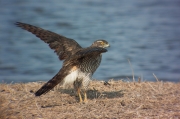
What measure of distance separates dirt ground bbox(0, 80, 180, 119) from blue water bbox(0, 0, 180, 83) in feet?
16.9

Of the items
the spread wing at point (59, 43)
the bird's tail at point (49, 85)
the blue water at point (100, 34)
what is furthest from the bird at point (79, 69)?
the blue water at point (100, 34)

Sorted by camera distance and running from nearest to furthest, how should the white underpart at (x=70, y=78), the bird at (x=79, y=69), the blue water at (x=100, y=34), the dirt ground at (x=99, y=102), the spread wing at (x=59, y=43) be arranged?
the dirt ground at (x=99, y=102)
the bird at (x=79, y=69)
the white underpart at (x=70, y=78)
the spread wing at (x=59, y=43)
the blue water at (x=100, y=34)

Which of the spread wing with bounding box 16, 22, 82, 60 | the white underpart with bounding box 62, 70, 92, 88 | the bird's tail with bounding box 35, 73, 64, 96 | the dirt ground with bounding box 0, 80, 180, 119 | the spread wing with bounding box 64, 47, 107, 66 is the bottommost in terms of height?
the dirt ground with bounding box 0, 80, 180, 119

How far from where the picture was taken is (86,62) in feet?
25.1

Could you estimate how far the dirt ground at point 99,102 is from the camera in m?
6.61

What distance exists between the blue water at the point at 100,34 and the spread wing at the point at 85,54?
5.91 meters

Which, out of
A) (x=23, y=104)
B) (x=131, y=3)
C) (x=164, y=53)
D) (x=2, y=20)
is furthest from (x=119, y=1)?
(x=23, y=104)

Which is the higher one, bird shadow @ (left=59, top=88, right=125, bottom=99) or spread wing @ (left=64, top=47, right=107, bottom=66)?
spread wing @ (left=64, top=47, right=107, bottom=66)

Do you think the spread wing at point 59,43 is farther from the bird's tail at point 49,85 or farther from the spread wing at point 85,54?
the bird's tail at point 49,85

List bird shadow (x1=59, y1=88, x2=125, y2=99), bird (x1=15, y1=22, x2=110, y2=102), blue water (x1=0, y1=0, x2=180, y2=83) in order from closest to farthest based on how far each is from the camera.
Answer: bird (x1=15, y1=22, x2=110, y2=102)
bird shadow (x1=59, y1=88, x2=125, y2=99)
blue water (x1=0, y1=0, x2=180, y2=83)

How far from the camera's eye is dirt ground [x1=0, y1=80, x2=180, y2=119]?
6609 mm

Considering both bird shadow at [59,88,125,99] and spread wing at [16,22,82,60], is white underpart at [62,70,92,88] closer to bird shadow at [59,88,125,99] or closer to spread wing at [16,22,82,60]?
bird shadow at [59,88,125,99]

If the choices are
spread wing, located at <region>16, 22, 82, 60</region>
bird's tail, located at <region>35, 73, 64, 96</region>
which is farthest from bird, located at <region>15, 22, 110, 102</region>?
spread wing, located at <region>16, 22, 82, 60</region>

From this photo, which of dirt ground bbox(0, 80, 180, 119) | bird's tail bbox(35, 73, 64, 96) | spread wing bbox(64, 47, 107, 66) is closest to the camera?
dirt ground bbox(0, 80, 180, 119)
